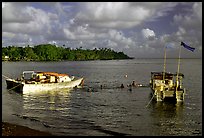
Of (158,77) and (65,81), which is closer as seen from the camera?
(158,77)

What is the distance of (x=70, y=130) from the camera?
25594 mm

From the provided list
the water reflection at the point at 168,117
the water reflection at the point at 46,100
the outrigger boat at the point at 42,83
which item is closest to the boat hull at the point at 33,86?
the outrigger boat at the point at 42,83

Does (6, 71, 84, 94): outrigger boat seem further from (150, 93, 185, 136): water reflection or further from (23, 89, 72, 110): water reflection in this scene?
(150, 93, 185, 136): water reflection

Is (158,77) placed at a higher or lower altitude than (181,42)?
lower

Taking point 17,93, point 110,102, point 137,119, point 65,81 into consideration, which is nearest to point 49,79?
point 65,81

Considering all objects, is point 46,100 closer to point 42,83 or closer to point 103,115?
point 42,83

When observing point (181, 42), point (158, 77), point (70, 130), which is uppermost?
point (181, 42)

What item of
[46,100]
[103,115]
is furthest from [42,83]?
[103,115]

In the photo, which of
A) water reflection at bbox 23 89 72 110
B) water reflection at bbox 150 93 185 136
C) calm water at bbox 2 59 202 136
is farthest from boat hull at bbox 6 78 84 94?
water reflection at bbox 150 93 185 136

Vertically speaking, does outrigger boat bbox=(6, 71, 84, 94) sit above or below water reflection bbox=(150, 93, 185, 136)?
above

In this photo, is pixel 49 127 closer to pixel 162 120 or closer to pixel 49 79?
pixel 162 120

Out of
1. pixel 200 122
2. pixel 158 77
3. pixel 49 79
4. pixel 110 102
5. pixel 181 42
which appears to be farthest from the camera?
pixel 49 79

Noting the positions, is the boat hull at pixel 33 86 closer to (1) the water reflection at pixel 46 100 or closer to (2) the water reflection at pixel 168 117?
(1) the water reflection at pixel 46 100

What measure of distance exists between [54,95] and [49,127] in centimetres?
2313
